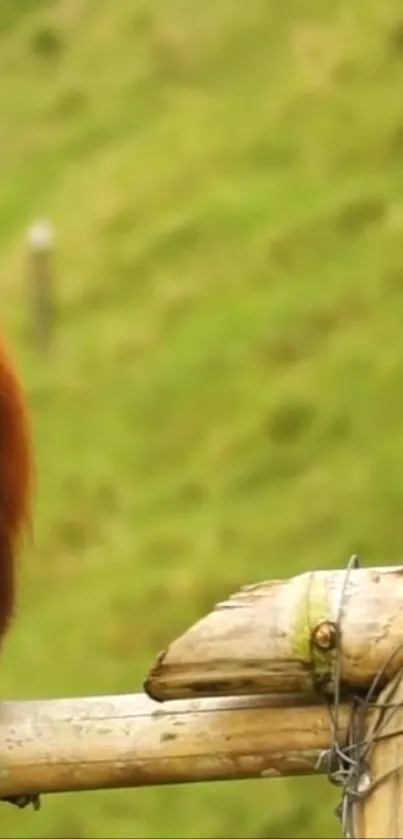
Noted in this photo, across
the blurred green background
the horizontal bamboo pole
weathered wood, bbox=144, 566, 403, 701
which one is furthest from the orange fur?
the blurred green background

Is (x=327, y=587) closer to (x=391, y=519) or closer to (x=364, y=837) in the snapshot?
(x=364, y=837)

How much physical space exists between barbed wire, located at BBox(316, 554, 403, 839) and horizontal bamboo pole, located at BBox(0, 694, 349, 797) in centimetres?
2

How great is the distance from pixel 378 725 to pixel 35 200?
6.40 meters

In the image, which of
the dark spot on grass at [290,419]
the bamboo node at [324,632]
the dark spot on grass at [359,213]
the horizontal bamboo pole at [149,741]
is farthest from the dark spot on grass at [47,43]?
the bamboo node at [324,632]

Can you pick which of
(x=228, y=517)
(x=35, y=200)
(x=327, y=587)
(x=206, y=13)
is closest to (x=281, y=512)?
(x=228, y=517)

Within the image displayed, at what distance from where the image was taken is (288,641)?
4.67ft

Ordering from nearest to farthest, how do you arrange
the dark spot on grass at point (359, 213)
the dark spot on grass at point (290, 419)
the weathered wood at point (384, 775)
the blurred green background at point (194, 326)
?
the weathered wood at point (384, 775) < the blurred green background at point (194, 326) < the dark spot on grass at point (290, 419) < the dark spot on grass at point (359, 213)

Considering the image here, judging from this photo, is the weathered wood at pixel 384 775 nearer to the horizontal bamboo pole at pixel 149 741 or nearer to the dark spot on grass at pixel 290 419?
the horizontal bamboo pole at pixel 149 741

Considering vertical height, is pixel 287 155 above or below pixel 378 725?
above

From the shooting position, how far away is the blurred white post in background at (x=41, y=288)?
256 inches

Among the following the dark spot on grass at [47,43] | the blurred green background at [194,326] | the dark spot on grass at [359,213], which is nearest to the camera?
the blurred green background at [194,326]

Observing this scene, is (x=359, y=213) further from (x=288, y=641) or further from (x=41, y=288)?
(x=288, y=641)

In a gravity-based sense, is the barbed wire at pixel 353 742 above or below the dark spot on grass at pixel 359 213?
below

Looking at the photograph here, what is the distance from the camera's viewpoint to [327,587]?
145cm
